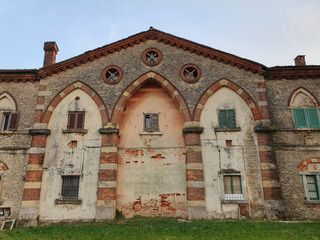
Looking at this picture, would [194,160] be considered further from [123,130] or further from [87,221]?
[87,221]

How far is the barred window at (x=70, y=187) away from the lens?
14.5m

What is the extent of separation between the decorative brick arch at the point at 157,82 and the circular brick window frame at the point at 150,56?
777mm

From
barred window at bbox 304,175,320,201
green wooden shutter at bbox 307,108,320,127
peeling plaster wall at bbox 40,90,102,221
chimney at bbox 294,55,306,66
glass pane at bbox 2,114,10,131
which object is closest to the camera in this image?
peeling plaster wall at bbox 40,90,102,221

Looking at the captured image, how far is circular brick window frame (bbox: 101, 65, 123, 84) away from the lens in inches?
644

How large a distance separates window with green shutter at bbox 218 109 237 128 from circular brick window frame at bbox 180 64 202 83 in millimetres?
2562

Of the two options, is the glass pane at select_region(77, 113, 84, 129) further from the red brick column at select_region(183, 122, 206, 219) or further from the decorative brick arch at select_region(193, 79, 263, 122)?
the decorative brick arch at select_region(193, 79, 263, 122)

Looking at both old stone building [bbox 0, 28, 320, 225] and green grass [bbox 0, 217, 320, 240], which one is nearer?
green grass [bbox 0, 217, 320, 240]

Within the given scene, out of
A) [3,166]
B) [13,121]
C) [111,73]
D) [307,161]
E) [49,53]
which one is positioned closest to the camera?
[307,161]

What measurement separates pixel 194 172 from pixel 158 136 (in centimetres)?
319

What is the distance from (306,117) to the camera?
15703 millimetres

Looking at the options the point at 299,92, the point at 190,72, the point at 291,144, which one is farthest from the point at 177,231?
the point at 299,92

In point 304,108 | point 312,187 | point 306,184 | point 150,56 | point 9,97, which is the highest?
point 150,56

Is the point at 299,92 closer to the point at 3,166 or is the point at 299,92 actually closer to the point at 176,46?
the point at 176,46

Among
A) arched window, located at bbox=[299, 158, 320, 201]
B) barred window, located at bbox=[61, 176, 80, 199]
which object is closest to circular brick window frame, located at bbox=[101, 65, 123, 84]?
barred window, located at bbox=[61, 176, 80, 199]
